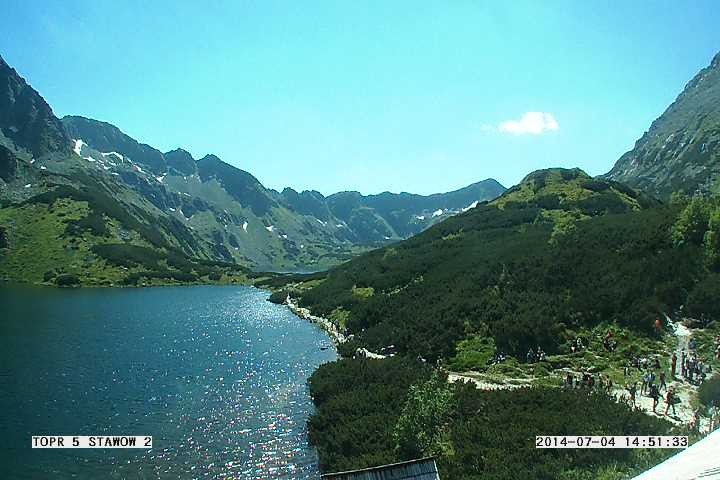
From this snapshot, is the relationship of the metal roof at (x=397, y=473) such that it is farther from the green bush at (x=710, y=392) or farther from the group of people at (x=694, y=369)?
the group of people at (x=694, y=369)

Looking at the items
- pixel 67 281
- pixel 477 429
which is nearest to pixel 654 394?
pixel 477 429

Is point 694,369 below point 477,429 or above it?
above

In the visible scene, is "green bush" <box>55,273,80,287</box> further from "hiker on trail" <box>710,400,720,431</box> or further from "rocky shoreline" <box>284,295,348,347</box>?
"hiker on trail" <box>710,400,720,431</box>

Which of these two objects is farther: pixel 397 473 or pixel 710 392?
pixel 710 392

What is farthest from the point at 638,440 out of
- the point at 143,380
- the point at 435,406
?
the point at 143,380

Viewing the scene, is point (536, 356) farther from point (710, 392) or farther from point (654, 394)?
point (710, 392)

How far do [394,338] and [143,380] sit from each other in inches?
1391

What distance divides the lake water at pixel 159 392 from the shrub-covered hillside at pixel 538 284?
51.4ft

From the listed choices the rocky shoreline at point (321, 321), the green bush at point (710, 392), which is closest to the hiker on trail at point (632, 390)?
the green bush at point (710, 392)

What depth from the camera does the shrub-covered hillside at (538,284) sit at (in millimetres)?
61219

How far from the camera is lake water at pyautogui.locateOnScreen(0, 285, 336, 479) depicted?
126 feet

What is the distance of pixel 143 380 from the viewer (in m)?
61.0

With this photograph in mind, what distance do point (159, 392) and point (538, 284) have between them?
181 feet

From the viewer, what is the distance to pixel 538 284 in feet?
247
